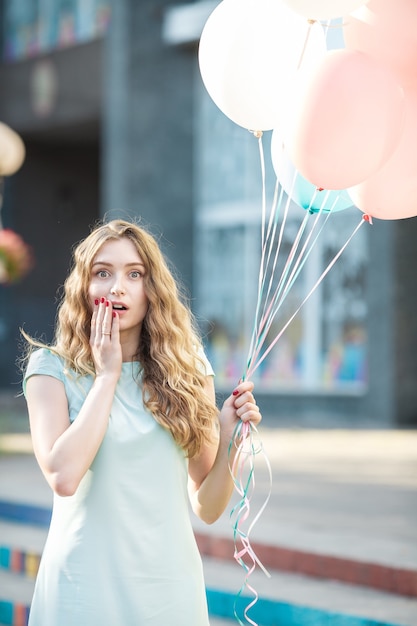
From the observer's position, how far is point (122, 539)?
2160mm

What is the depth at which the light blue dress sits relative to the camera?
2148mm

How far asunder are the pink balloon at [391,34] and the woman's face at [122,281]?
93 centimetres

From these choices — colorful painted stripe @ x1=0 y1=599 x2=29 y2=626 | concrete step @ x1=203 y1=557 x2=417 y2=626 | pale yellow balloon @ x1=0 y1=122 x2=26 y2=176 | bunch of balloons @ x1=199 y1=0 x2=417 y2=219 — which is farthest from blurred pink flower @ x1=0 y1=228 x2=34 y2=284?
bunch of balloons @ x1=199 y1=0 x2=417 y2=219

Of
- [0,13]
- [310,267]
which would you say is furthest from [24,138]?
[310,267]

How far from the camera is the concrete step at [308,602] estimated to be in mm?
4205

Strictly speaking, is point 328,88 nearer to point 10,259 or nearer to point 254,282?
Result: point 10,259

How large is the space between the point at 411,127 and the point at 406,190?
0.61 feet

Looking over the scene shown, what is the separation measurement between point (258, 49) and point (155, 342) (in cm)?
98

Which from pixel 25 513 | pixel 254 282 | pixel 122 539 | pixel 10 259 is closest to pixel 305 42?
pixel 122 539

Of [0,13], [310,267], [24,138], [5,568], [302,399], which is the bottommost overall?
[5,568]

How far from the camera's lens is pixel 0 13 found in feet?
63.6

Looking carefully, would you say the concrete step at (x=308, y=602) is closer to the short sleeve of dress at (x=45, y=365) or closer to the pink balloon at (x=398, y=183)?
the pink balloon at (x=398, y=183)

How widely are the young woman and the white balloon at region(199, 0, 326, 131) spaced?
2.22ft

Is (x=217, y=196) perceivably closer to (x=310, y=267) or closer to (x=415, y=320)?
(x=310, y=267)
